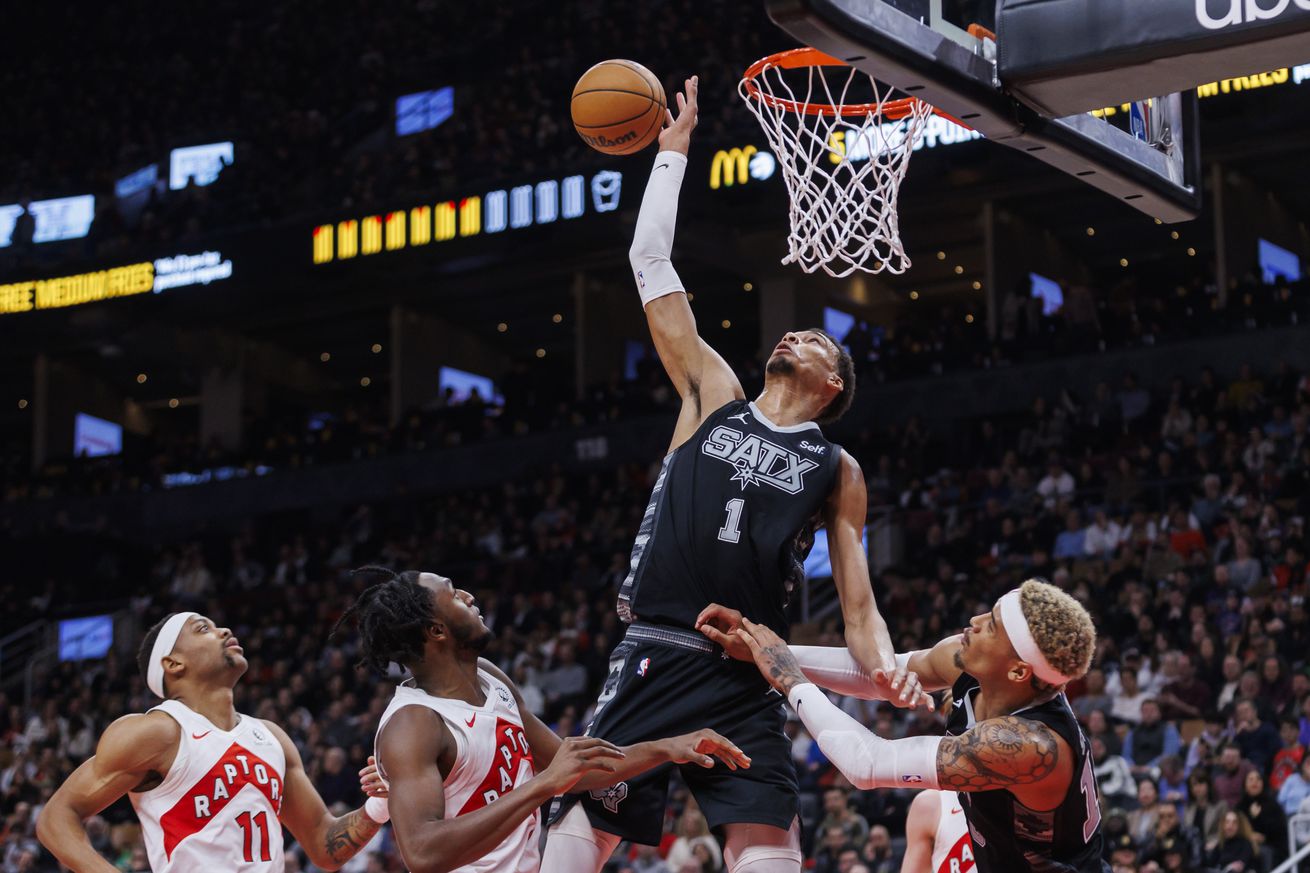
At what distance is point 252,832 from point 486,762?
4.06ft

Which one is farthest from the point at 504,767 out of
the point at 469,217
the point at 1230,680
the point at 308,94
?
the point at 308,94

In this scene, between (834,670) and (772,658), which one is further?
(834,670)

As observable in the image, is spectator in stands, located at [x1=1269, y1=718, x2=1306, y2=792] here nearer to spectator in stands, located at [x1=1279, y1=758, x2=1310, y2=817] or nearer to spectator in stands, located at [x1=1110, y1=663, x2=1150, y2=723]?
spectator in stands, located at [x1=1279, y1=758, x2=1310, y2=817]

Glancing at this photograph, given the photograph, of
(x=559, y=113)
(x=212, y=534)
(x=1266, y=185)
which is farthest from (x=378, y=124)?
(x=1266, y=185)

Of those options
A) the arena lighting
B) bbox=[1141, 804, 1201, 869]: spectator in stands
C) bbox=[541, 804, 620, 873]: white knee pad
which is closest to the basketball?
bbox=[541, 804, 620, 873]: white knee pad

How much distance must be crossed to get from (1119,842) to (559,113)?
15.3 m

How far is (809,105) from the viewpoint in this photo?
714 centimetres

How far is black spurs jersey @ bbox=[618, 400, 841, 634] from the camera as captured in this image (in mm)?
4652

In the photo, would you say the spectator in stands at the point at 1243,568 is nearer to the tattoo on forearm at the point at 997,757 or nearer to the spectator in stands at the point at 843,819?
the spectator in stands at the point at 843,819

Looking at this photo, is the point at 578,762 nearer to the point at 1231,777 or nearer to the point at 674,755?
the point at 674,755

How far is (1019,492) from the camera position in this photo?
17531mm

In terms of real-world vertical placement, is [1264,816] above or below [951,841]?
below

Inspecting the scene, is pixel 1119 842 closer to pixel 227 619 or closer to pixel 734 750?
pixel 734 750

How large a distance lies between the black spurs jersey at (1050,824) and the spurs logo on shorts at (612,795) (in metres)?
0.92
